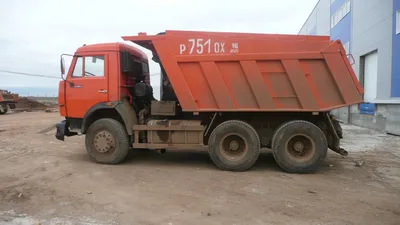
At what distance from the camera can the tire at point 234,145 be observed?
661 cm

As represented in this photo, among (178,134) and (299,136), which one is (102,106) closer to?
(178,134)

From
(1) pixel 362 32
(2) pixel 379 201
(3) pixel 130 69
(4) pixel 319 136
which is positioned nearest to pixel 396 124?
(1) pixel 362 32

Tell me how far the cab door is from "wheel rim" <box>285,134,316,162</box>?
4.25 m

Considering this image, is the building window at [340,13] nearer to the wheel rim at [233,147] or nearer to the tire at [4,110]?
the wheel rim at [233,147]

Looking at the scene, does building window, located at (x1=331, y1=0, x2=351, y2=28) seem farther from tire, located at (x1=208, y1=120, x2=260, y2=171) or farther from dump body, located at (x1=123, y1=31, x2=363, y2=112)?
tire, located at (x1=208, y1=120, x2=260, y2=171)

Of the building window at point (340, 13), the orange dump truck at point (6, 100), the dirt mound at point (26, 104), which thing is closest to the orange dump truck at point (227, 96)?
the building window at point (340, 13)

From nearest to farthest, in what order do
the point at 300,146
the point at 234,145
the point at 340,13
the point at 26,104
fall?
the point at 300,146 → the point at 234,145 → the point at 340,13 → the point at 26,104

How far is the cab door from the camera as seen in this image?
7211mm

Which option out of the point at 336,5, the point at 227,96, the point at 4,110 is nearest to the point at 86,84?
the point at 227,96

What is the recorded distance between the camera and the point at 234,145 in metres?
6.76

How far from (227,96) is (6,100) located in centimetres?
3012

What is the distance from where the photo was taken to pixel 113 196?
5062 mm

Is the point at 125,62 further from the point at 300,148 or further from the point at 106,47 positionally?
the point at 300,148

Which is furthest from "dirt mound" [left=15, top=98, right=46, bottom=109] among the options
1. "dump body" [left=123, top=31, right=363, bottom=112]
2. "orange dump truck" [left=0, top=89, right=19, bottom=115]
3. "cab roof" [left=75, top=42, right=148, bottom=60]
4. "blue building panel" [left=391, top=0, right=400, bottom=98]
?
"blue building panel" [left=391, top=0, right=400, bottom=98]
